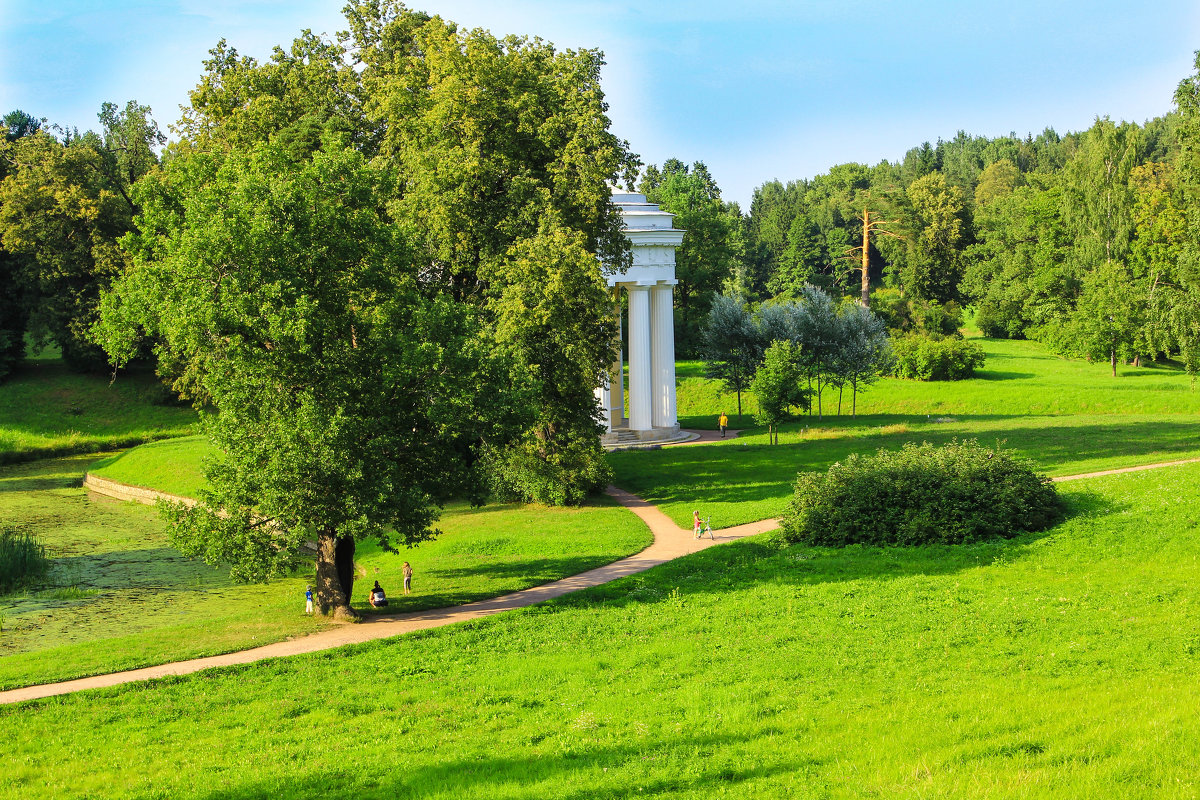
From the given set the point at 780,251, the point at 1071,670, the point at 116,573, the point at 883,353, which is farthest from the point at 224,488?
the point at 780,251

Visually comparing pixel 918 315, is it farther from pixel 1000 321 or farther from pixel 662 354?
pixel 662 354

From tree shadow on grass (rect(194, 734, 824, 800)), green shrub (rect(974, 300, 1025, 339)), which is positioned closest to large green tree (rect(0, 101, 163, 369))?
tree shadow on grass (rect(194, 734, 824, 800))

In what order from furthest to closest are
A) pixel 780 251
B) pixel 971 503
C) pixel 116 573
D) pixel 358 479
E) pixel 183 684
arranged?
1. pixel 780 251
2. pixel 116 573
3. pixel 971 503
4. pixel 358 479
5. pixel 183 684

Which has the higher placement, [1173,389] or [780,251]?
[780,251]

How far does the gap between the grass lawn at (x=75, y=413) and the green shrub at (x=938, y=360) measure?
171 ft

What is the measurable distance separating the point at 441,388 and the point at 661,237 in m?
29.3

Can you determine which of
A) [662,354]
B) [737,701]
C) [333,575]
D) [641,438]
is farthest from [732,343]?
[737,701]

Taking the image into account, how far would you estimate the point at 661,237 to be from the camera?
5047cm

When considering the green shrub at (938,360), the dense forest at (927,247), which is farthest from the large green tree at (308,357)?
the green shrub at (938,360)

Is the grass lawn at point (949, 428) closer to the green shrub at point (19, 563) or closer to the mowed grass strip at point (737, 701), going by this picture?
the mowed grass strip at point (737, 701)

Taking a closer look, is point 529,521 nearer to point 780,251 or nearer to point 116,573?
point 116,573

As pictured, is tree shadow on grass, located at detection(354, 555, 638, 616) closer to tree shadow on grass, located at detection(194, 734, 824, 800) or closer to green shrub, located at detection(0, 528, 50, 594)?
green shrub, located at detection(0, 528, 50, 594)

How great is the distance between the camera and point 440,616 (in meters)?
22.7

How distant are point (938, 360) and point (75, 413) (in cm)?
6218
